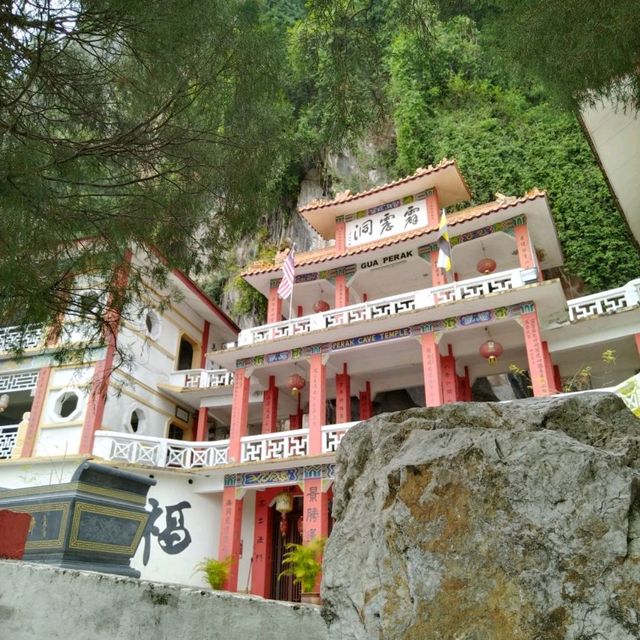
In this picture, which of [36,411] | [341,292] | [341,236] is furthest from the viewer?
[341,236]

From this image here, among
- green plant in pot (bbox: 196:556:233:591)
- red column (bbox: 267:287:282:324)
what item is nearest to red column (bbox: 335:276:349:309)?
red column (bbox: 267:287:282:324)

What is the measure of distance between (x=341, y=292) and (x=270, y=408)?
3671mm

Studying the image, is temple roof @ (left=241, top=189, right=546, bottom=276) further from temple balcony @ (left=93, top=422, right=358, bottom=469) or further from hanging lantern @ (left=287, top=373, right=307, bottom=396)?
temple balcony @ (left=93, top=422, right=358, bottom=469)

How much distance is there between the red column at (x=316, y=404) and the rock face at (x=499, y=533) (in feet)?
36.9

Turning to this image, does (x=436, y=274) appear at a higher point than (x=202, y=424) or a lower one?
higher

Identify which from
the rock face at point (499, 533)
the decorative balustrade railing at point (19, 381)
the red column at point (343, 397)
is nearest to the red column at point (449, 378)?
the red column at point (343, 397)

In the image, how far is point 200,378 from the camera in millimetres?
17812

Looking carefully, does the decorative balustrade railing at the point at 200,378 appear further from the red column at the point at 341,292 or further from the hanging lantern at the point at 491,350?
the hanging lantern at the point at 491,350

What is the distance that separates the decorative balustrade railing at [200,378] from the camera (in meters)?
17.8

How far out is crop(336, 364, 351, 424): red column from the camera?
1537cm

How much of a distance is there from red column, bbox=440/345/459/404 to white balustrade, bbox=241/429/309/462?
362cm

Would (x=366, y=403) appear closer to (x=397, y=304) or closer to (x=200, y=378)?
(x=397, y=304)

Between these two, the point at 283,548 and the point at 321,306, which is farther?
the point at 321,306

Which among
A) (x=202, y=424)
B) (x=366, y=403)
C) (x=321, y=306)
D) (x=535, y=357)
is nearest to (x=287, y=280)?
(x=321, y=306)
